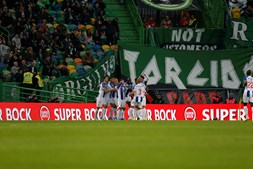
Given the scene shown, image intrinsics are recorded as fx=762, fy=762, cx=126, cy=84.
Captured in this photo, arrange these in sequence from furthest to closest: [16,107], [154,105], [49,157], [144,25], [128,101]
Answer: [144,25]
[128,101]
[154,105]
[16,107]
[49,157]

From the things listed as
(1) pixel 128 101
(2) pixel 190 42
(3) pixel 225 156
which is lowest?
(1) pixel 128 101

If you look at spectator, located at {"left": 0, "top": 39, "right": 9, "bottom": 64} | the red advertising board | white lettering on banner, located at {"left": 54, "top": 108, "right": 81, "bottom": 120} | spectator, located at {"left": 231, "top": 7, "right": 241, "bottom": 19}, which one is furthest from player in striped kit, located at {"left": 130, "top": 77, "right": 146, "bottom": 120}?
spectator, located at {"left": 231, "top": 7, "right": 241, "bottom": 19}

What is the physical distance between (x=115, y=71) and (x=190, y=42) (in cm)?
473

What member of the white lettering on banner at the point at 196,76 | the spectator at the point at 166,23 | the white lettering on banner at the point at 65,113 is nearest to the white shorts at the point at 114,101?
the white lettering on banner at the point at 65,113

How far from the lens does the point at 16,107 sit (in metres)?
31.0

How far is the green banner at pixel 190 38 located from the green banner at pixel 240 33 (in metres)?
0.56

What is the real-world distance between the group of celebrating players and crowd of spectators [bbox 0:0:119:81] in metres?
2.11

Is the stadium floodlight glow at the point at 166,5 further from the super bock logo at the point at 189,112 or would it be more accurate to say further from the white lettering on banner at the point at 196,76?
the super bock logo at the point at 189,112

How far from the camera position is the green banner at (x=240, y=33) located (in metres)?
36.1

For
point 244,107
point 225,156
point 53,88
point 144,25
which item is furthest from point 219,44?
point 225,156

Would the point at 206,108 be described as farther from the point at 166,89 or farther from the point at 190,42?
the point at 190,42

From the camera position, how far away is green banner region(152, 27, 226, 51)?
36.9m

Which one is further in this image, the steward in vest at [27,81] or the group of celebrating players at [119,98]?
the group of celebrating players at [119,98]

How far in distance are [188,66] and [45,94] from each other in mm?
6837
